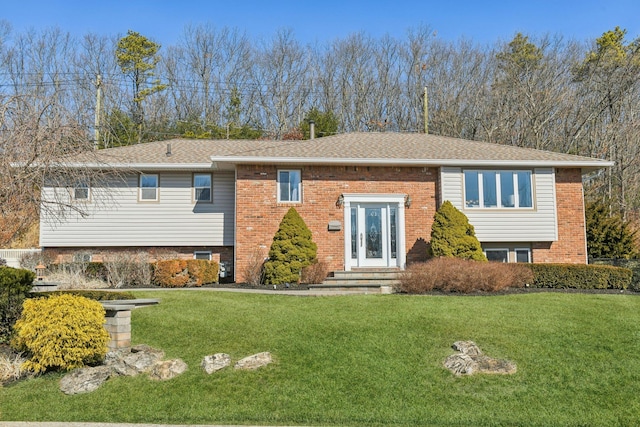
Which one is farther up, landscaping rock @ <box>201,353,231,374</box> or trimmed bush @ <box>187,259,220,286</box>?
trimmed bush @ <box>187,259,220,286</box>

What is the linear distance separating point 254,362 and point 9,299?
4.36 metres

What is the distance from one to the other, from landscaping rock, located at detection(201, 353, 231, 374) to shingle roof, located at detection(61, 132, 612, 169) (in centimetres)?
949

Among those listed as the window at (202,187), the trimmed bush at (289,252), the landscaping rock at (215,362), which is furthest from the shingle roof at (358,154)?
the landscaping rock at (215,362)

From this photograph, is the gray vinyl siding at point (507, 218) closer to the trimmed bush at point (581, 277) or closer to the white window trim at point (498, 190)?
the white window trim at point (498, 190)

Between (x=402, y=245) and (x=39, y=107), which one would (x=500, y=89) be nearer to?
(x=402, y=245)

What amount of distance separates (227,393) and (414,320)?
3840mm

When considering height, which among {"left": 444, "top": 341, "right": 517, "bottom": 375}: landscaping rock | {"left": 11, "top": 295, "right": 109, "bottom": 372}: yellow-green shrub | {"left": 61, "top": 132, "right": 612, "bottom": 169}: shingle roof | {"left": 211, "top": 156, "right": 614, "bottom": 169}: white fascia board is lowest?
{"left": 444, "top": 341, "right": 517, "bottom": 375}: landscaping rock

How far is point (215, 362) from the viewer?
7.68m

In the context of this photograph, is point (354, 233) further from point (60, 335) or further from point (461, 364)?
point (60, 335)

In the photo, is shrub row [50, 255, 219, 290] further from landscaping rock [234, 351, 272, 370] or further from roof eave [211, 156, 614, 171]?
landscaping rock [234, 351, 272, 370]

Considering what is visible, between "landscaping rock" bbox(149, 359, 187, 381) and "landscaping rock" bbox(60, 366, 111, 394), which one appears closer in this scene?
"landscaping rock" bbox(60, 366, 111, 394)

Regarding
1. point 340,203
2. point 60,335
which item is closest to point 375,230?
point 340,203

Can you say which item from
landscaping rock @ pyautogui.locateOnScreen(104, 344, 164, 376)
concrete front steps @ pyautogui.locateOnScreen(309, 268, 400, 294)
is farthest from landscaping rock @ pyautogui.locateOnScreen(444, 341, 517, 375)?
concrete front steps @ pyautogui.locateOnScreen(309, 268, 400, 294)

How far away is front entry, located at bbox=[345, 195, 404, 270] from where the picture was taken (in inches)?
684
